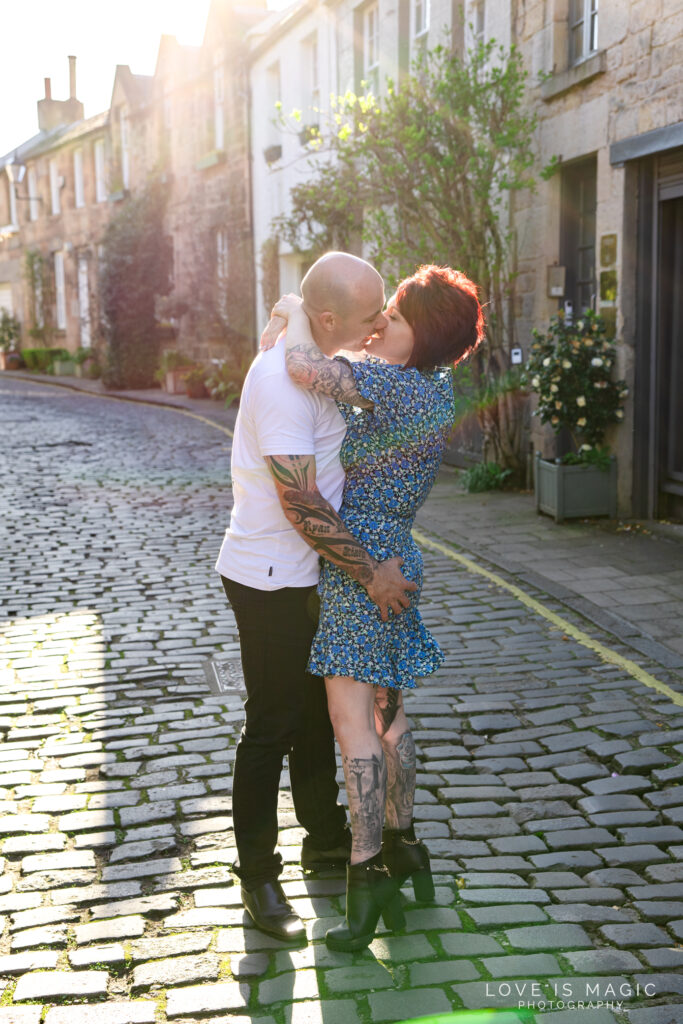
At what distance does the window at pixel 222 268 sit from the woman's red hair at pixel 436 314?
20.8 m

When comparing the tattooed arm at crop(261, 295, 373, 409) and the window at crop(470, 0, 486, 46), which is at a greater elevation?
the window at crop(470, 0, 486, 46)

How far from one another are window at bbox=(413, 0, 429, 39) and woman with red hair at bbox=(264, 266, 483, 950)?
12.4 m

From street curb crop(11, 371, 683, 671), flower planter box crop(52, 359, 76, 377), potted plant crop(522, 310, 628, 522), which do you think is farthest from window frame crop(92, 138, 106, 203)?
street curb crop(11, 371, 683, 671)

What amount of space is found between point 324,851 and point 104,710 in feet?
6.06

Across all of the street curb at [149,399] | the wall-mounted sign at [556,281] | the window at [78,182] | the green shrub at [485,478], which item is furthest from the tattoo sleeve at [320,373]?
the window at [78,182]

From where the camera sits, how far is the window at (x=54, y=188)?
38.2 metres

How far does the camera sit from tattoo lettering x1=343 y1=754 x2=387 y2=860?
3.16m

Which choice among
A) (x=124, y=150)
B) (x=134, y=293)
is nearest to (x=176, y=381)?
(x=134, y=293)

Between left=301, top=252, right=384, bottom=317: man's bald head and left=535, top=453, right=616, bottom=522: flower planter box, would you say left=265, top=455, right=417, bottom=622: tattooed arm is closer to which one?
left=301, top=252, right=384, bottom=317: man's bald head

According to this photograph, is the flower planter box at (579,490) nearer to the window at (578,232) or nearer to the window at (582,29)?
the window at (578,232)

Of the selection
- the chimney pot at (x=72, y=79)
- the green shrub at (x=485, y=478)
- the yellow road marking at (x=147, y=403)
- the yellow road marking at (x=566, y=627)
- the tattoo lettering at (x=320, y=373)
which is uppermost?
the chimney pot at (x=72, y=79)

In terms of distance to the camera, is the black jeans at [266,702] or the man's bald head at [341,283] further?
the black jeans at [266,702]

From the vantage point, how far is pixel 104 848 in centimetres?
379

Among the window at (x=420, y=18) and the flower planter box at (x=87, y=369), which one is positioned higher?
the window at (x=420, y=18)
